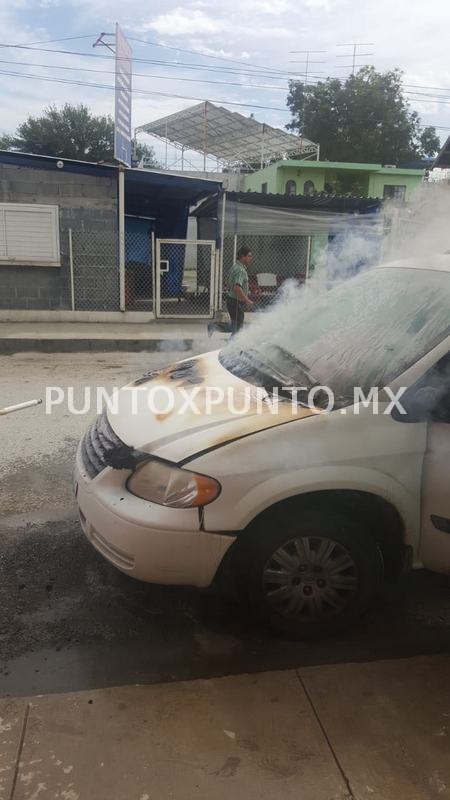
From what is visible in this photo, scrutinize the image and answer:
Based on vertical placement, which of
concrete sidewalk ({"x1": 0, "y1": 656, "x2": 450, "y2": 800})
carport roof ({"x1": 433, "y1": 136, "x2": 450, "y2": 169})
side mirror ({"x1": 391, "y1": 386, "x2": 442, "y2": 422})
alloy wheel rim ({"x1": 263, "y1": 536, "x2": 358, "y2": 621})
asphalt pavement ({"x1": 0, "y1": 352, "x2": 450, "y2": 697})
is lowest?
asphalt pavement ({"x1": 0, "y1": 352, "x2": 450, "y2": 697})

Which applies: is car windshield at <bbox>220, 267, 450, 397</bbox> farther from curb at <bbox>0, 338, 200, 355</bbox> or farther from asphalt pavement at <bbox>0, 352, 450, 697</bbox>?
curb at <bbox>0, 338, 200, 355</bbox>

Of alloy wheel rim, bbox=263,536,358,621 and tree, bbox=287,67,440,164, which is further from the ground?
tree, bbox=287,67,440,164

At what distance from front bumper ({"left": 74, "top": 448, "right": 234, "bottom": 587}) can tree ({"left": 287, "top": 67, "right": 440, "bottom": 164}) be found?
134 ft

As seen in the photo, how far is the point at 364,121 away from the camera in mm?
38219

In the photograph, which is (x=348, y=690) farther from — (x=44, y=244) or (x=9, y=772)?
(x=44, y=244)

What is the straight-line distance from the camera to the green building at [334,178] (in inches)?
964

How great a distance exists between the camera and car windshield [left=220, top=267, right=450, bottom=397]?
272 cm

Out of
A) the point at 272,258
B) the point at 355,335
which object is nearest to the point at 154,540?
the point at 355,335

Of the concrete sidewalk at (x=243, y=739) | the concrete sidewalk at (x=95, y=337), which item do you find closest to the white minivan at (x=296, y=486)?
the concrete sidewalk at (x=243, y=739)

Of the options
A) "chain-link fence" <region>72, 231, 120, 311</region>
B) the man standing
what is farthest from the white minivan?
"chain-link fence" <region>72, 231, 120, 311</region>

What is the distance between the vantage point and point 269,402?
8.70 feet

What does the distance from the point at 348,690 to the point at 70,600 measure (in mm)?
1395

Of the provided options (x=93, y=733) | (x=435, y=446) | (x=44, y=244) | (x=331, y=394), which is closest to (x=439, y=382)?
(x=435, y=446)

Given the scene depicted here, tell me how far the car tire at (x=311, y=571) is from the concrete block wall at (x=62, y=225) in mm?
11013
